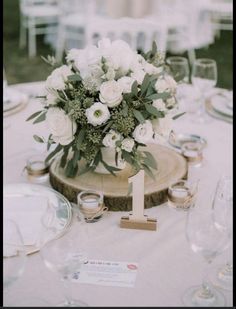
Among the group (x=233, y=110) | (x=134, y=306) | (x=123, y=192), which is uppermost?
→ (x=233, y=110)

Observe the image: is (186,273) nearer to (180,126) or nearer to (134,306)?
(134,306)

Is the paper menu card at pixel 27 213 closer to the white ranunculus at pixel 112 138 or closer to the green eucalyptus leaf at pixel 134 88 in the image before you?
the white ranunculus at pixel 112 138

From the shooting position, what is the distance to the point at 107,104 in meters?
1.53

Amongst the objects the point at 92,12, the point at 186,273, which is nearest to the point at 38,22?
the point at 92,12

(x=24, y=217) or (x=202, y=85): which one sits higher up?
(x=202, y=85)

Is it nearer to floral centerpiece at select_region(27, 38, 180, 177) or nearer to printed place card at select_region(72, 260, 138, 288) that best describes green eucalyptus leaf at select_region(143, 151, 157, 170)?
floral centerpiece at select_region(27, 38, 180, 177)

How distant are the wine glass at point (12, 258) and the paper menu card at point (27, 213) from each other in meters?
0.12

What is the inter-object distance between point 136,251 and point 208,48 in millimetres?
5011

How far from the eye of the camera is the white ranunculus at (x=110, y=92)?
152 cm

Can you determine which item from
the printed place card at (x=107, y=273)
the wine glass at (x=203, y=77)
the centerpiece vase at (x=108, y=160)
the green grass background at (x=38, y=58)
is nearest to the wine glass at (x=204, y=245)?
the printed place card at (x=107, y=273)

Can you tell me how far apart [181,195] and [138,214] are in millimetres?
188

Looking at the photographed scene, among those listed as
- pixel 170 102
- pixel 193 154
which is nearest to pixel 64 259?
pixel 170 102

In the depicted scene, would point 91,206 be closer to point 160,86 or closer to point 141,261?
point 141,261

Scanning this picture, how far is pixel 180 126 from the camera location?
2270 millimetres
